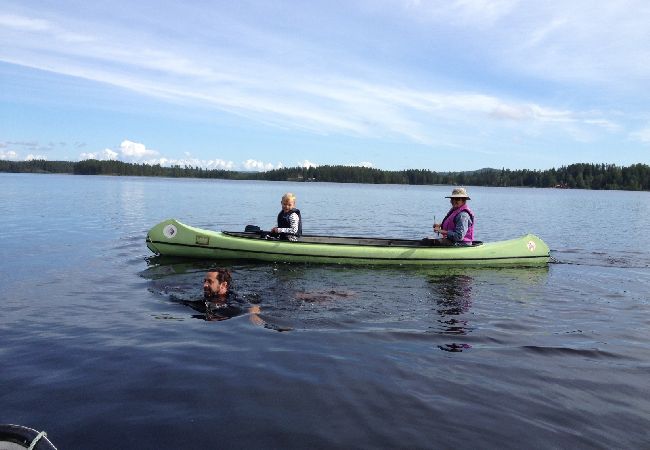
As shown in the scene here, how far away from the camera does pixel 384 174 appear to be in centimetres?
16125

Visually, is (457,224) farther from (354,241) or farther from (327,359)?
(327,359)

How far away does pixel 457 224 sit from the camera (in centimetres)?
1413

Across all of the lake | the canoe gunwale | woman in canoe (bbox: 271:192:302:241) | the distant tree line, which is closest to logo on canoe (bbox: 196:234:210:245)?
the canoe gunwale

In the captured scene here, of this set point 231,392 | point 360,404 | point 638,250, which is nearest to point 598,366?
point 360,404

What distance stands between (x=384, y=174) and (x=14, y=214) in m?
139

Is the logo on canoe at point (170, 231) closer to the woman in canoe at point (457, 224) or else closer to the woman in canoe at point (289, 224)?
the woman in canoe at point (289, 224)

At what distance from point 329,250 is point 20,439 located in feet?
35.5

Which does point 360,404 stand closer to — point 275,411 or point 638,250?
point 275,411

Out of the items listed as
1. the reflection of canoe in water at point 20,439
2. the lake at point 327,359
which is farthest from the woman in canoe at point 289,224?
the reflection of canoe in water at point 20,439

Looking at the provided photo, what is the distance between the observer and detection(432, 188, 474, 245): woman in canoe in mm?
13828

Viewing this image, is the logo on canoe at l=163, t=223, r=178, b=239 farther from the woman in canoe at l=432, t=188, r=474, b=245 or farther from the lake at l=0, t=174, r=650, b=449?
the woman in canoe at l=432, t=188, r=474, b=245

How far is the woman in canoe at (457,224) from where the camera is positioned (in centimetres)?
1383

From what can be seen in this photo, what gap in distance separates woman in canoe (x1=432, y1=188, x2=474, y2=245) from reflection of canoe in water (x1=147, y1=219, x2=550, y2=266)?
1.33ft

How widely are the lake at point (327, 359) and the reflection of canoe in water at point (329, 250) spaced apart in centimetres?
55
